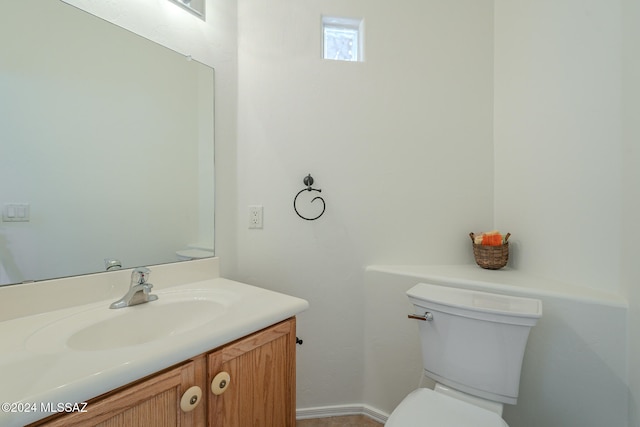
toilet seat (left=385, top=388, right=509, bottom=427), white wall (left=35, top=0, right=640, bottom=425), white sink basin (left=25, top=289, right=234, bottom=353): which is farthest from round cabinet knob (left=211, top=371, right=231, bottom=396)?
white wall (left=35, top=0, right=640, bottom=425)

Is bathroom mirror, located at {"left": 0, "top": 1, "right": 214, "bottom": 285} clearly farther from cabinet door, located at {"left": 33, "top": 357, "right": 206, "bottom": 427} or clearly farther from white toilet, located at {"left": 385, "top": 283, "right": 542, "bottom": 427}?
white toilet, located at {"left": 385, "top": 283, "right": 542, "bottom": 427}

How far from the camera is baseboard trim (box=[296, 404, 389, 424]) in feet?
4.91

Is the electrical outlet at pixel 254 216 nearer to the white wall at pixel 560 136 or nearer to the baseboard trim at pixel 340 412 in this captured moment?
the baseboard trim at pixel 340 412

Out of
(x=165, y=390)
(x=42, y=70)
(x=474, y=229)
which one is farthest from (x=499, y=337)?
(x=42, y=70)

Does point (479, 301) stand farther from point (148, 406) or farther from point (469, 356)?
point (148, 406)

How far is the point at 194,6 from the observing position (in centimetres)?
125

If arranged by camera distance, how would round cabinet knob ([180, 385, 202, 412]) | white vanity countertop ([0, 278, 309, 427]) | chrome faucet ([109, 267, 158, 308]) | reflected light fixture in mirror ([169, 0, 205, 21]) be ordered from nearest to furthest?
white vanity countertop ([0, 278, 309, 427]), round cabinet knob ([180, 385, 202, 412]), chrome faucet ([109, 267, 158, 308]), reflected light fixture in mirror ([169, 0, 205, 21])

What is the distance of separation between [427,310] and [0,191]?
1492mm

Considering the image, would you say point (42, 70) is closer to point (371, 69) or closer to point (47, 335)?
point (47, 335)

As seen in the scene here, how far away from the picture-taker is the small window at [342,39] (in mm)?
1557

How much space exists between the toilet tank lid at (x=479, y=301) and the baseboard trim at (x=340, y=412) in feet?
2.66

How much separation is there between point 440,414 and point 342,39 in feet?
6.06

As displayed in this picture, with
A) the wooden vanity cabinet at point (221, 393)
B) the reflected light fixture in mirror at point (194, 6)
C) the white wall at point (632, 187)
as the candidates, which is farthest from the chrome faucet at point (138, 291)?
the white wall at point (632, 187)

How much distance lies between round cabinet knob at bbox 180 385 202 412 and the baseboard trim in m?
1.02
